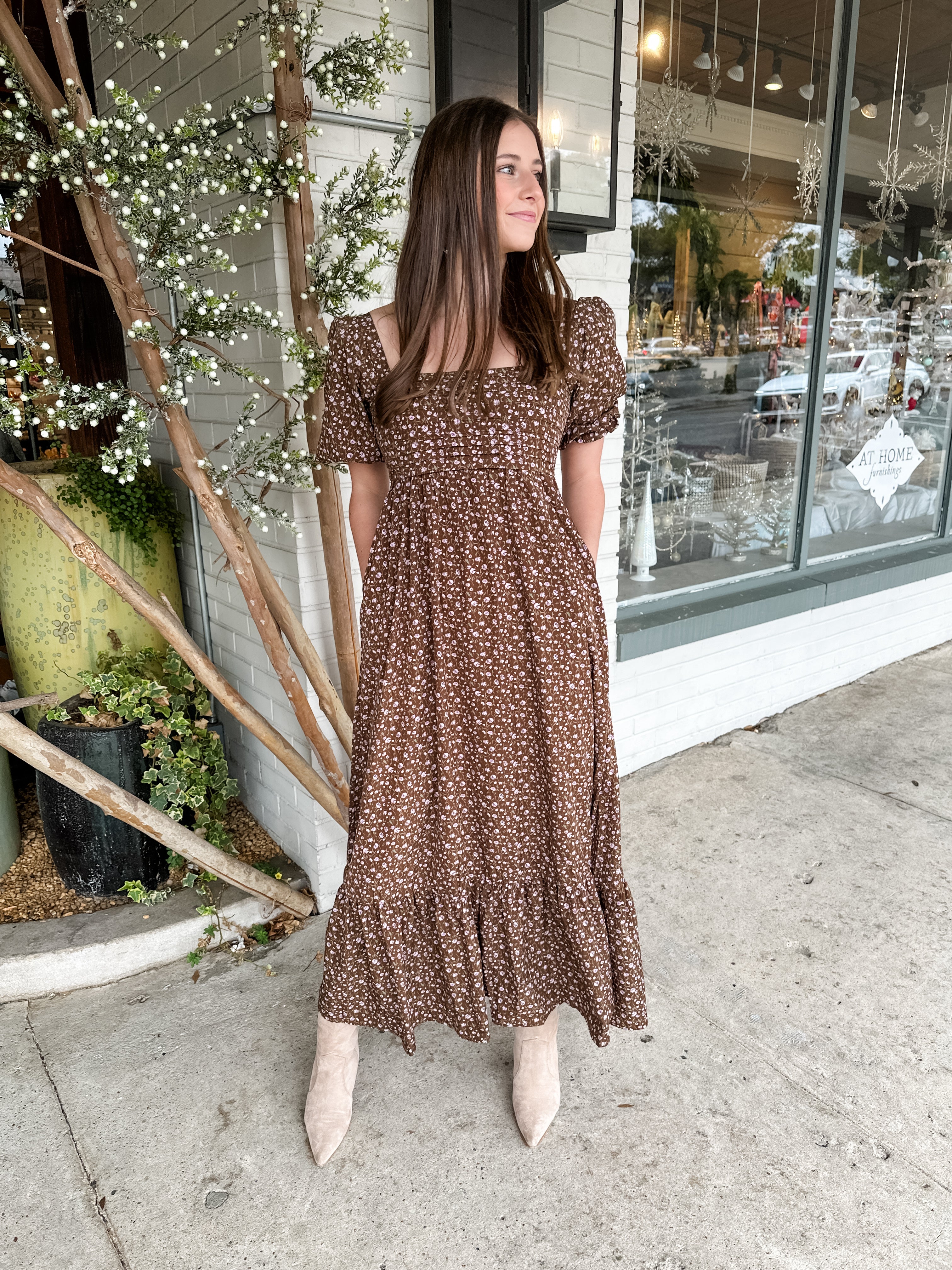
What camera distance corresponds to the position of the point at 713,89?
11.0 ft

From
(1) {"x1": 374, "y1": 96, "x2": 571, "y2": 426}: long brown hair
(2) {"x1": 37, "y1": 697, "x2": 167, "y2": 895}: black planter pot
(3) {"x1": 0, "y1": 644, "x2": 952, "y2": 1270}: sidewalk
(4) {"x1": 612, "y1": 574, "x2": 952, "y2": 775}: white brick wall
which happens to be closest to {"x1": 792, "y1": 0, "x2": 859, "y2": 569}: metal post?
(4) {"x1": 612, "y1": 574, "x2": 952, "y2": 775}: white brick wall

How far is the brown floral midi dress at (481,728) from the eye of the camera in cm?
158

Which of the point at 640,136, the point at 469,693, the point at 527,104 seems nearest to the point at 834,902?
the point at 469,693

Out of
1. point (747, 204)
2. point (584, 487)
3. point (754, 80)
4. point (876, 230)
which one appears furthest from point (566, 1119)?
point (876, 230)

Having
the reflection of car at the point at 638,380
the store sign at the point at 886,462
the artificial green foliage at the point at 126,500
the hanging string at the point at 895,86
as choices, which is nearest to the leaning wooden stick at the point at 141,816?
the artificial green foliage at the point at 126,500

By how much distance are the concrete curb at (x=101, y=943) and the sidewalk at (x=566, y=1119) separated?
0.16 ft

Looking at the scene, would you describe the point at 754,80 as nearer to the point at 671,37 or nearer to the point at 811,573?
the point at 671,37

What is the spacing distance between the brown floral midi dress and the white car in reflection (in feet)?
7.48

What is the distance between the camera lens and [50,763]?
6.33 ft

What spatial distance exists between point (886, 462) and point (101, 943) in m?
4.07

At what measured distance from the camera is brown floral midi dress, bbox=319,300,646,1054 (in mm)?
1585

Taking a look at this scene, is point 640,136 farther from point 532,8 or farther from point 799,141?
point 532,8

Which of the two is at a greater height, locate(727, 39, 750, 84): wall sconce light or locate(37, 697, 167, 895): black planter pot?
locate(727, 39, 750, 84): wall sconce light

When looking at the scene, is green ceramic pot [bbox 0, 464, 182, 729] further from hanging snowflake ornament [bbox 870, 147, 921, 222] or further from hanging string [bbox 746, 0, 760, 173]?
hanging snowflake ornament [bbox 870, 147, 921, 222]
